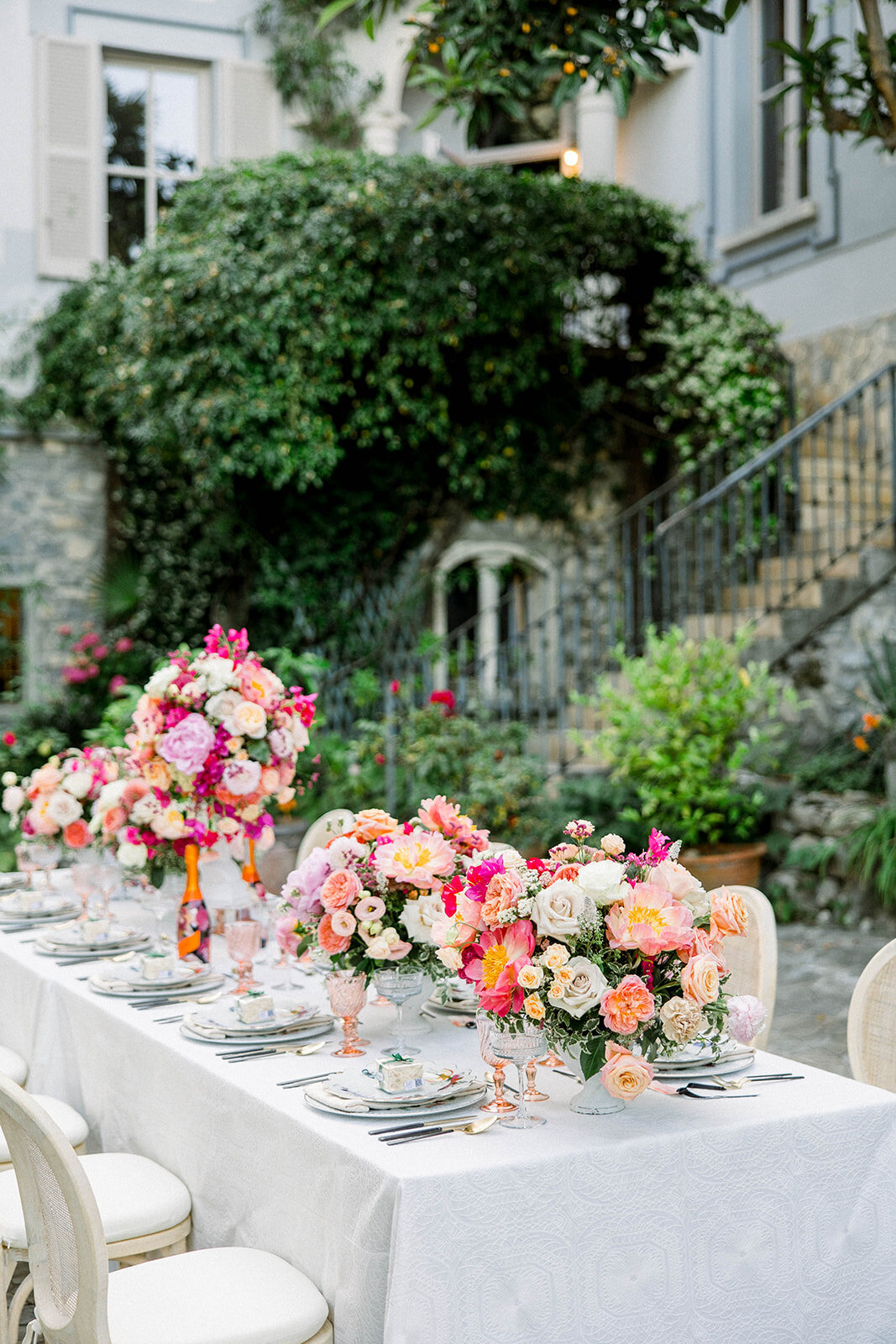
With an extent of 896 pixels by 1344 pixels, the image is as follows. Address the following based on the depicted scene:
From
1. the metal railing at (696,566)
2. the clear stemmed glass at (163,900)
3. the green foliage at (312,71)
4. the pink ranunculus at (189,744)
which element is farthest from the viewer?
the green foliage at (312,71)

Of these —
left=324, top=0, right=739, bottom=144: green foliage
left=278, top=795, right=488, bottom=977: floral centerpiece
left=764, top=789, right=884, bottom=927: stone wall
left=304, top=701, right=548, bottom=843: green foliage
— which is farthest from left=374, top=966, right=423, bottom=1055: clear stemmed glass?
left=764, top=789, right=884, bottom=927: stone wall

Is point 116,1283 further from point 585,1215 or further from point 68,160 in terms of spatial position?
point 68,160

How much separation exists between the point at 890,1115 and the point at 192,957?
1709 mm

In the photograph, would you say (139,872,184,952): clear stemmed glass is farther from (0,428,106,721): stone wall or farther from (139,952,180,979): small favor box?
(0,428,106,721): stone wall

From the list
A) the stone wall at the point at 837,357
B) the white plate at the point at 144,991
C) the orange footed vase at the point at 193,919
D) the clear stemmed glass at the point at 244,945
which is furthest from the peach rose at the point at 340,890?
the stone wall at the point at 837,357

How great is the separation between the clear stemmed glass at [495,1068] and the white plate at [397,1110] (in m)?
0.03

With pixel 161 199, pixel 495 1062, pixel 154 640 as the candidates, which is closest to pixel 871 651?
pixel 154 640

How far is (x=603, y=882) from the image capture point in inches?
78.3

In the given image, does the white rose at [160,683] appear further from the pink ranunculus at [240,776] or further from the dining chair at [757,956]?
the dining chair at [757,956]

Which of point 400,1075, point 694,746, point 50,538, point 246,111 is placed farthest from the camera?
point 246,111

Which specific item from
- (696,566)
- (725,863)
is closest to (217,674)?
(725,863)

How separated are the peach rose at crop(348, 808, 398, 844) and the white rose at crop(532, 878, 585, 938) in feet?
1.99

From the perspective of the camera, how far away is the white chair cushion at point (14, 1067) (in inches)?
126

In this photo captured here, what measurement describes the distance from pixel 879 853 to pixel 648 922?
14.7ft
